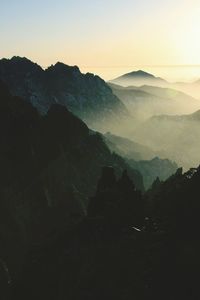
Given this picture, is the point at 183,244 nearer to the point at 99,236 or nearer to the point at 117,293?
the point at 117,293

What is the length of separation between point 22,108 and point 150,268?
292 ft

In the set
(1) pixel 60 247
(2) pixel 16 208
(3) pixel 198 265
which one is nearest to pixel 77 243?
(1) pixel 60 247

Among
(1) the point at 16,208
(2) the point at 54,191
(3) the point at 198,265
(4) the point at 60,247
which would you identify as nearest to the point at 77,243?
(4) the point at 60,247

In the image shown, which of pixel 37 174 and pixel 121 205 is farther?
pixel 37 174

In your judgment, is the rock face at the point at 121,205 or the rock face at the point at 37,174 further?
the rock face at the point at 37,174

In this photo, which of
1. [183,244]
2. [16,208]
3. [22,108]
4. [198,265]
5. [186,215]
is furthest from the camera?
[22,108]

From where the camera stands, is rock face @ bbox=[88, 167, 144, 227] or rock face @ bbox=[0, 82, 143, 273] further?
rock face @ bbox=[0, 82, 143, 273]

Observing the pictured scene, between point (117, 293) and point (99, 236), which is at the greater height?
point (99, 236)

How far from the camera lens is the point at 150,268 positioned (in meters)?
40.2

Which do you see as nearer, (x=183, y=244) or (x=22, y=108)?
(x=183, y=244)

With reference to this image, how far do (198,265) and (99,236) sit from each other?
12605 millimetres

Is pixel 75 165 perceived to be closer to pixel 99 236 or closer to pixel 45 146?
pixel 45 146

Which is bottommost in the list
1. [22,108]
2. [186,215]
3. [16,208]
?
[16,208]

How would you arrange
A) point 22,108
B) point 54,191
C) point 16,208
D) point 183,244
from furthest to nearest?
point 22,108 → point 54,191 → point 16,208 → point 183,244
